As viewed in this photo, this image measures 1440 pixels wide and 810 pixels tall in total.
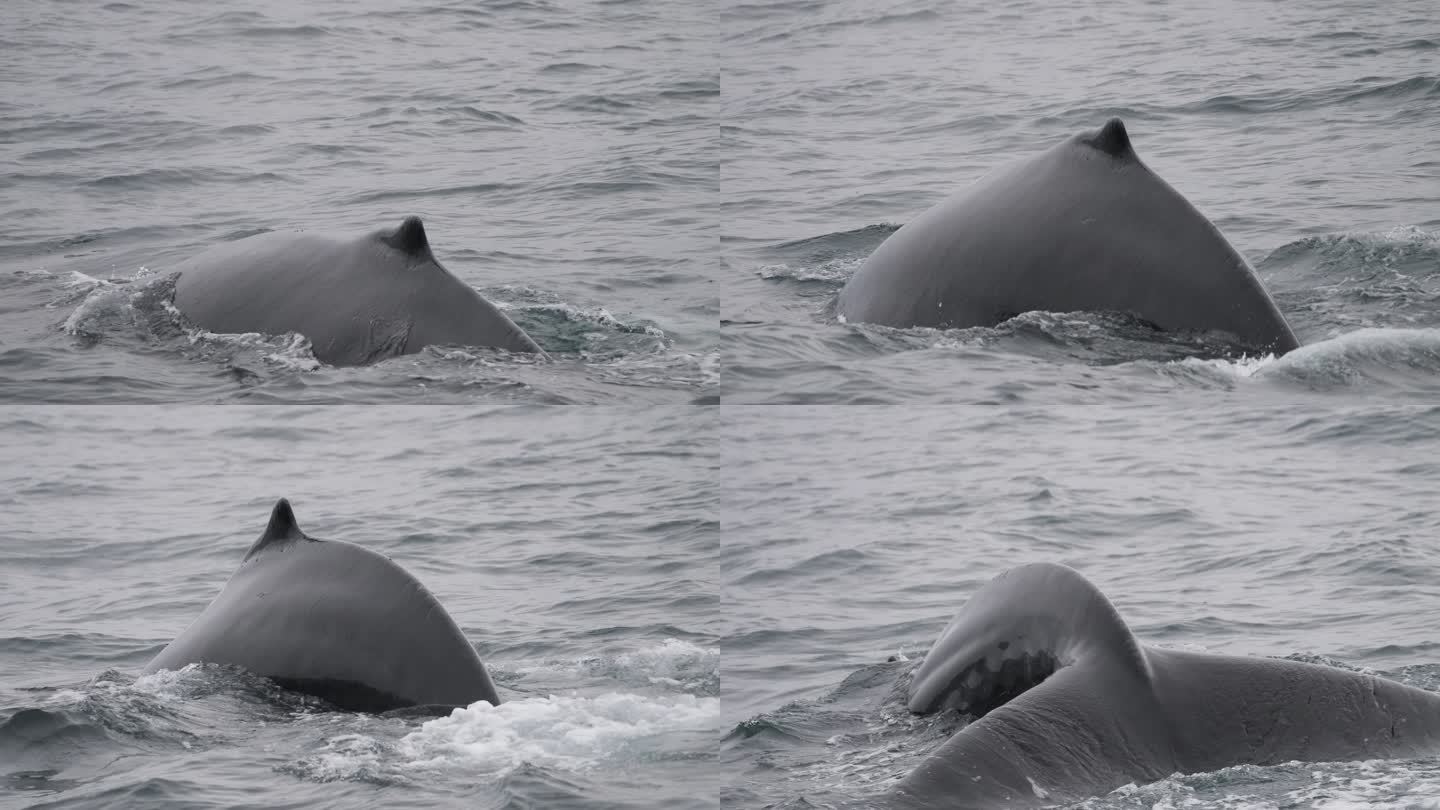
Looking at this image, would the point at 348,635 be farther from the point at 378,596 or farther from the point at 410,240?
the point at 410,240

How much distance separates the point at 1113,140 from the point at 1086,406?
10885mm

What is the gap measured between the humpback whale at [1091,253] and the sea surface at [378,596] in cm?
270

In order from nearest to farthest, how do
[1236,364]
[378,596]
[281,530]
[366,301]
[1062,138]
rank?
[378,596], [1236,364], [281,530], [366,301], [1062,138]

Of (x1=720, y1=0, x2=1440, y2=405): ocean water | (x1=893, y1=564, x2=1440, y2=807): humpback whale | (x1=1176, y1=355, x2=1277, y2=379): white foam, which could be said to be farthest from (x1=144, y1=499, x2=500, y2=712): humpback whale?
(x1=1176, y1=355, x2=1277, y2=379): white foam

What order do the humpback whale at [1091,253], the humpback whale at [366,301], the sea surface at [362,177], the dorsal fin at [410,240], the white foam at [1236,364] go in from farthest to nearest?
the sea surface at [362,177] < the humpback whale at [366,301] < the dorsal fin at [410,240] < the white foam at [1236,364] < the humpback whale at [1091,253]

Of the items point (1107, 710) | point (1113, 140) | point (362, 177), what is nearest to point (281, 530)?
point (1107, 710)

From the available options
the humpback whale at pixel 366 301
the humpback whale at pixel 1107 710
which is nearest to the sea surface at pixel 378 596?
the humpback whale at pixel 1107 710

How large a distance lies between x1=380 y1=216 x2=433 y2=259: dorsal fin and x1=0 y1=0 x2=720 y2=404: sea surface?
0.55m

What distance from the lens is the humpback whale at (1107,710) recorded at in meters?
5.36

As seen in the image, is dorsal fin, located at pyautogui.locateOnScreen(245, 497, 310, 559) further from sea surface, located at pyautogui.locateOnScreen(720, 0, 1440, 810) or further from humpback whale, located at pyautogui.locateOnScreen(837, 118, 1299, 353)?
humpback whale, located at pyautogui.locateOnScreen(837, 118, 1299, 353)

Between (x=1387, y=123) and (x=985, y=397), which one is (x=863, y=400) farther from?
(x=1387, y=123)

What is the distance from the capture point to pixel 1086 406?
60.3 ft

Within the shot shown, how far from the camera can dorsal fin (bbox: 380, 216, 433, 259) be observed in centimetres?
793

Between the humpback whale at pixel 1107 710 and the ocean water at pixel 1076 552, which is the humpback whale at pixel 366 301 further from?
the humpback whale at pixel 1107 710
